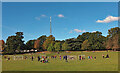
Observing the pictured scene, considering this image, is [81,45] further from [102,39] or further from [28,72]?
[28,72]

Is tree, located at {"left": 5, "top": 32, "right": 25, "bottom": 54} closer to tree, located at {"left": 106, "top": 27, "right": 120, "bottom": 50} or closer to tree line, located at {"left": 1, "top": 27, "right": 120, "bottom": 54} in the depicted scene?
tree line, located at {"left": 1, "top": 27, "right": 120, "bottom": 54}

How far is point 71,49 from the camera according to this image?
269 ft

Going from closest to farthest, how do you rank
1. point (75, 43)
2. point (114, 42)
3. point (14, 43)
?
1. point (114, 42)
2. point (14, 43)
3. point (75, 43)

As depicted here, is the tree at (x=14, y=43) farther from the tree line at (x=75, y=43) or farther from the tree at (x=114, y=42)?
the tree at (x=114, y=42)

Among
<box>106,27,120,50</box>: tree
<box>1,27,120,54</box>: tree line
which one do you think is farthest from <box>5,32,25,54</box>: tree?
<box>106,27,120,50</box>: tree

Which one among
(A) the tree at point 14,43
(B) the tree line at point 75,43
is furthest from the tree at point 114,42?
(A) the tree at point 14,43

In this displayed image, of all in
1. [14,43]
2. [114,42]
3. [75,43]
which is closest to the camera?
[114,42]

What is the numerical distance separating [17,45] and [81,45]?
3903 centimetres

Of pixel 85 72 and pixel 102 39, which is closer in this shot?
pixel 85 72

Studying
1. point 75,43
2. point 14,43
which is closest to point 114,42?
point 75,43

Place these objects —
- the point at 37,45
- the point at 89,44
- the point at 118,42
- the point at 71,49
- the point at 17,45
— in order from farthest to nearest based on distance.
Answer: the point at 37,45 < the point at 71,49 < the point at 89,44 < the point at 17,45 < the point at 118,42

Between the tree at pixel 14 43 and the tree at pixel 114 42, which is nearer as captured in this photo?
the tree at pixel 114 42

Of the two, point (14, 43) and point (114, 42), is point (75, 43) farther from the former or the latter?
point (14, 43)

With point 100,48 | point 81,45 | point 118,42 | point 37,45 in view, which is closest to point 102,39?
point 100,48
